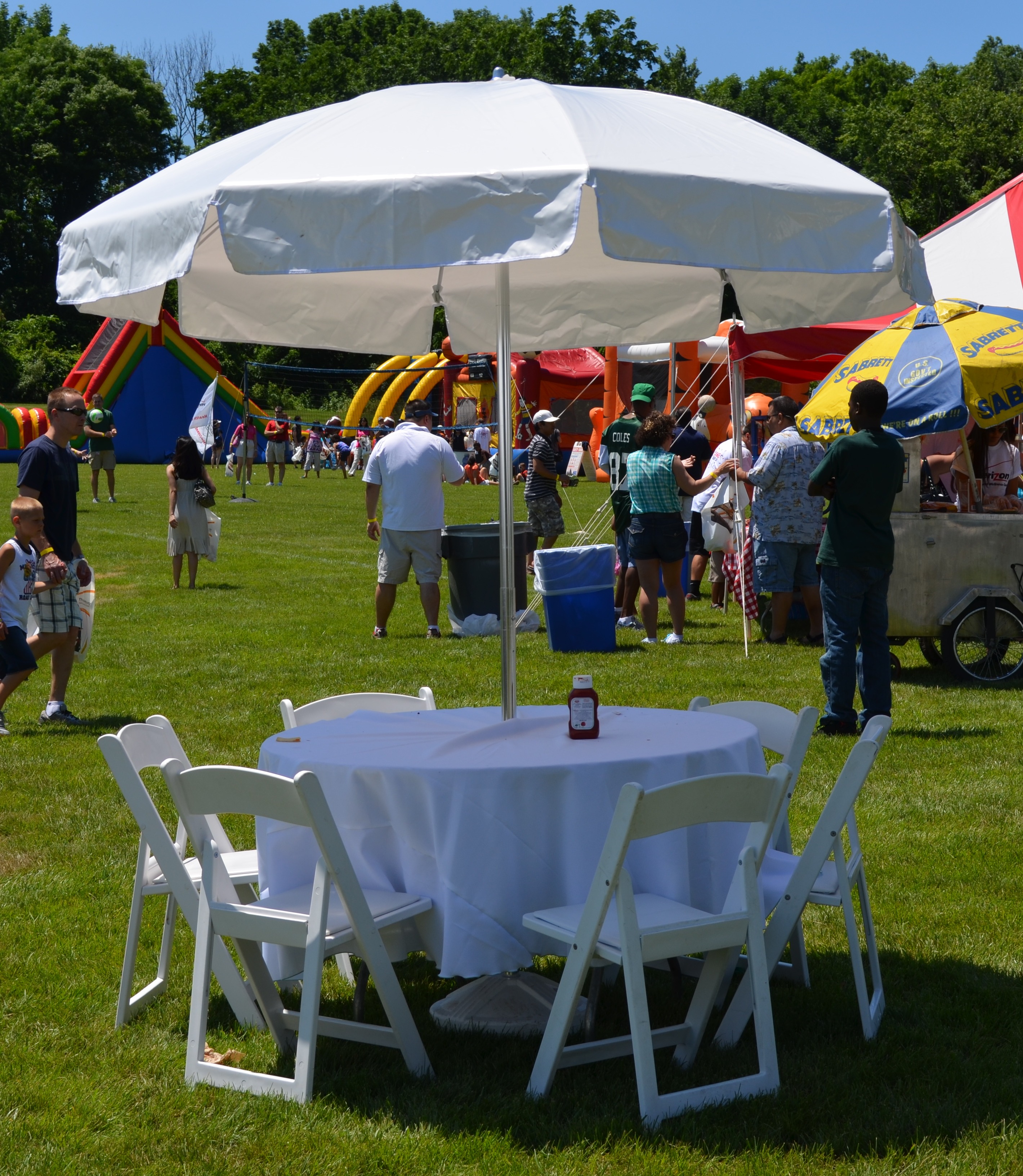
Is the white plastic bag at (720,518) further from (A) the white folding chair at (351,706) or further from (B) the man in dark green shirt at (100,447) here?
(B) the man in dark green shirt at (100,447)

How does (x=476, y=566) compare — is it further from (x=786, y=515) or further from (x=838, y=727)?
(x=838, y=727)

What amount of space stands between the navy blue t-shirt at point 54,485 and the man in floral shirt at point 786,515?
5177mm

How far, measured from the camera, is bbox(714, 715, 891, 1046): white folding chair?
385 cm

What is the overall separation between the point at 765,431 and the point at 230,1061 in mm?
8667

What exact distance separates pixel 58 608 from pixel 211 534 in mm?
Result: 6939

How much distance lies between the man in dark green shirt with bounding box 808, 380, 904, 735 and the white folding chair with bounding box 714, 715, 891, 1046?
349 cm

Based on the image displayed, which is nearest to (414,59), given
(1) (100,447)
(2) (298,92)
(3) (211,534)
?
(2) (298,92)

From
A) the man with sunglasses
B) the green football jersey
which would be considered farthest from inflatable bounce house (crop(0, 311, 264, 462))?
the man with sunglasses

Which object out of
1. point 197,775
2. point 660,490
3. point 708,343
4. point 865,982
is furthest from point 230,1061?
point 708,343

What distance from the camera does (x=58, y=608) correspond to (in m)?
8.15

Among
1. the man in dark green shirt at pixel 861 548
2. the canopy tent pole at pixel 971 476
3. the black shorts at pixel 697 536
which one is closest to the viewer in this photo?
the man in dark green shirt at pixel 861 548

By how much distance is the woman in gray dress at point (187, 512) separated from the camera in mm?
13875

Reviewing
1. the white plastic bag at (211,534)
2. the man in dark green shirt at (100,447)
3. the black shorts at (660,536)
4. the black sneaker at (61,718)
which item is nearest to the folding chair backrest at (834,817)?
the black sneaker at (61,718)

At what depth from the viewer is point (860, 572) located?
7680 mm
